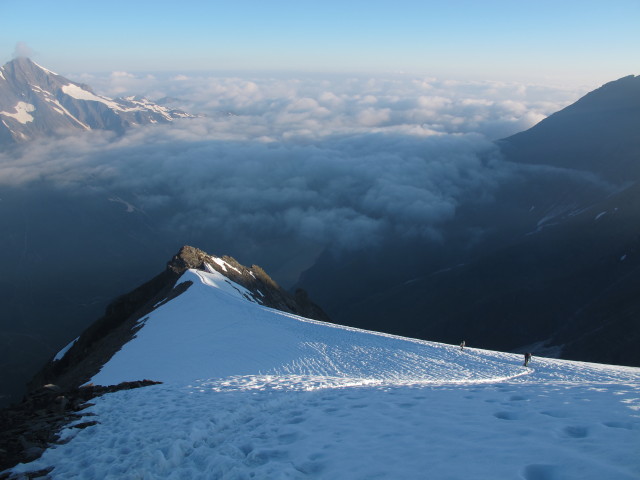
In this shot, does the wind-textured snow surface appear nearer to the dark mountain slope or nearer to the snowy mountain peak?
the snowy mountain peak

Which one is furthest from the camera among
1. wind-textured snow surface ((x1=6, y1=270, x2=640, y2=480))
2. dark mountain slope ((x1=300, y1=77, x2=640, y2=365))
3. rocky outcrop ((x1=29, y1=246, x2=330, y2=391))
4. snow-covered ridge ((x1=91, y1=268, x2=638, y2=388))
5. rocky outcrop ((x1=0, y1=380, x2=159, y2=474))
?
dark mountain slope ((x1=300, y1=77, x2=640, y2=365))

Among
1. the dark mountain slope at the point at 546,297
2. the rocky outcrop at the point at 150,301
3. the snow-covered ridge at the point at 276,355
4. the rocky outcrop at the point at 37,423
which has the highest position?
the rocky outcrop at the point at 37,423

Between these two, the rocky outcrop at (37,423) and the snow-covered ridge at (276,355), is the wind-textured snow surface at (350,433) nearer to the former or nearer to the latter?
the rocky outcrop at (37,423)

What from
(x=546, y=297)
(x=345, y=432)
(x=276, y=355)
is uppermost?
(x=345, y=432)

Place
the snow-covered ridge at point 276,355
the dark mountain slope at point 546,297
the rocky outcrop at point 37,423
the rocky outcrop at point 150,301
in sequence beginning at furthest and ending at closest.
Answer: the dark mountain slope at point 546,297 → the rocky outcrop at point 150,301 → the snow-covered ridge at point 276,355 → the rocky outcrop at point 37,423

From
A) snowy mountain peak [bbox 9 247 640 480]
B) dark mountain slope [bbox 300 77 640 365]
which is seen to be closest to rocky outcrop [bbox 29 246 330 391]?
snowy mountain peak [bbox 9 247 640 480]

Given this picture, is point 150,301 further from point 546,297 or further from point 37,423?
point 546,297

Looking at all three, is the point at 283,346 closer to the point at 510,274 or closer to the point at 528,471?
the point at 528,471

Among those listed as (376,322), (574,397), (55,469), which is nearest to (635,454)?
(574,397)

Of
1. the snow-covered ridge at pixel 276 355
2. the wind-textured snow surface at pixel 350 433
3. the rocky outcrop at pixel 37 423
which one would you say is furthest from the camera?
the snow-covered ridge at pixel 276 355

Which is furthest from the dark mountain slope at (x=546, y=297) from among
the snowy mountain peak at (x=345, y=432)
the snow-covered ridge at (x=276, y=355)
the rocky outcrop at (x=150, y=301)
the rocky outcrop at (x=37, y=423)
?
the rocky outcrop at (x=37, y=423)

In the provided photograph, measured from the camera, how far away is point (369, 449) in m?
9.02

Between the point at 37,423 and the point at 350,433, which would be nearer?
the point at 350,433

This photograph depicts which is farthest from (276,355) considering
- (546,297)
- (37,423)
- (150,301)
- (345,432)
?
(546,297)
